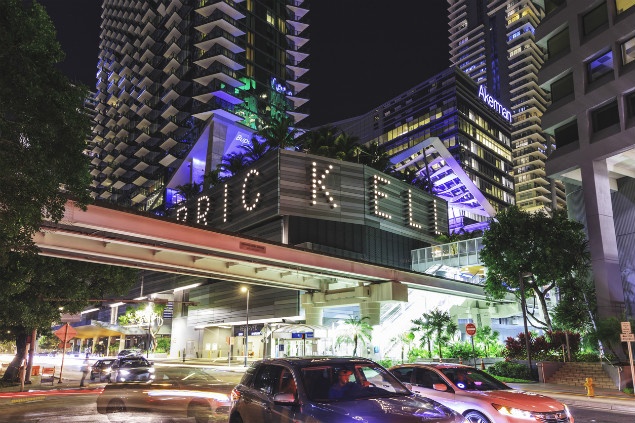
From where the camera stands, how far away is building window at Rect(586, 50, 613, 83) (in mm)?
35094

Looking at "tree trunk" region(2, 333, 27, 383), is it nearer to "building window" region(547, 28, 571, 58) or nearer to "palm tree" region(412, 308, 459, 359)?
"palm tree" region(412, 308, 459, 359)

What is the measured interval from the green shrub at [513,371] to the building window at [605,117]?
17953 mm

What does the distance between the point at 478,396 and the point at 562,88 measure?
35201 millimetres

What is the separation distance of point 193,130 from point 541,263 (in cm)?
8680

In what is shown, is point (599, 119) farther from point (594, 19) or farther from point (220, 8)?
Answer: point (220, 8)

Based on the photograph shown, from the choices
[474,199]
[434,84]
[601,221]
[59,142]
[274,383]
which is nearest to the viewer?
[274,383]

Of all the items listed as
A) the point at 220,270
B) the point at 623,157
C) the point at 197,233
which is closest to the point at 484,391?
the point at 197,233

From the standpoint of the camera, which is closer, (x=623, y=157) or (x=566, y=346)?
(x=566, y=346)

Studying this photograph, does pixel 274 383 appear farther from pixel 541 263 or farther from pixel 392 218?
pixel 392 218

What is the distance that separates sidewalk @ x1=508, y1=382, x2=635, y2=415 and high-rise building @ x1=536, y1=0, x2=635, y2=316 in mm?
12255

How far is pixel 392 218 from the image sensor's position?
61.6 meters

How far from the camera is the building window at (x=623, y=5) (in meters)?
33.9

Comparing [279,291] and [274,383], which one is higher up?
[279,291]

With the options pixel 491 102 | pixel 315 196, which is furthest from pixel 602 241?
pixel 491 102
